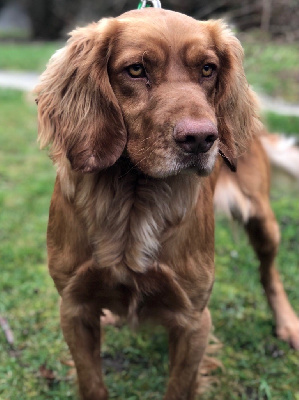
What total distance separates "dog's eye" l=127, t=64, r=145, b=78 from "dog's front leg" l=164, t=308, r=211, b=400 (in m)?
1.14

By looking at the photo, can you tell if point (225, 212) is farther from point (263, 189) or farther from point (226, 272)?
point (226, 272)

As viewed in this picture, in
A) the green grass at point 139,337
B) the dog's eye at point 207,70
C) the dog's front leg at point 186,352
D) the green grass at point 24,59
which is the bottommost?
the green grass at point 24,59

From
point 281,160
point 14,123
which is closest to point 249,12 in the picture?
point 281,160

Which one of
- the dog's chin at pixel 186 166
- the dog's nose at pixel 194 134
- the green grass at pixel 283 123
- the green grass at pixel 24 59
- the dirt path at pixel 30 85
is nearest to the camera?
the dog's nose at pixel 194 134

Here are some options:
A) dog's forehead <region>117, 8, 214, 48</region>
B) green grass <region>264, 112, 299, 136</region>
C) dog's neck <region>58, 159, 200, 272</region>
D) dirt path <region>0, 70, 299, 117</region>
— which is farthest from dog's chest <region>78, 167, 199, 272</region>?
green grass <region>264, 112, 299, 136</region>

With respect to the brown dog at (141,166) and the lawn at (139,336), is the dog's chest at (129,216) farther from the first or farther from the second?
the lawn at (139,336)

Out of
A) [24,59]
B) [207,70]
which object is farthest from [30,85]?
[207,70]

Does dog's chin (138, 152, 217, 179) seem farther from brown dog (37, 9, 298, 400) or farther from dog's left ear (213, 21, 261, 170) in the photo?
dog's left ear (213, 21, 261, 170)

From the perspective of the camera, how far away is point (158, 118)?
210 cm

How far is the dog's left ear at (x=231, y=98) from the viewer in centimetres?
249

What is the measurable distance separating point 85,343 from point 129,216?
707 mm

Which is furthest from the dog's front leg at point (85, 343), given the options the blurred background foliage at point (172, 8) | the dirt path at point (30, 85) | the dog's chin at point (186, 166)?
the dirt path at point (30, 85)

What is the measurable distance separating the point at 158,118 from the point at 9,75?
13382 millimetres

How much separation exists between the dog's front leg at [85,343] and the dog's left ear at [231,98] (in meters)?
0.97
